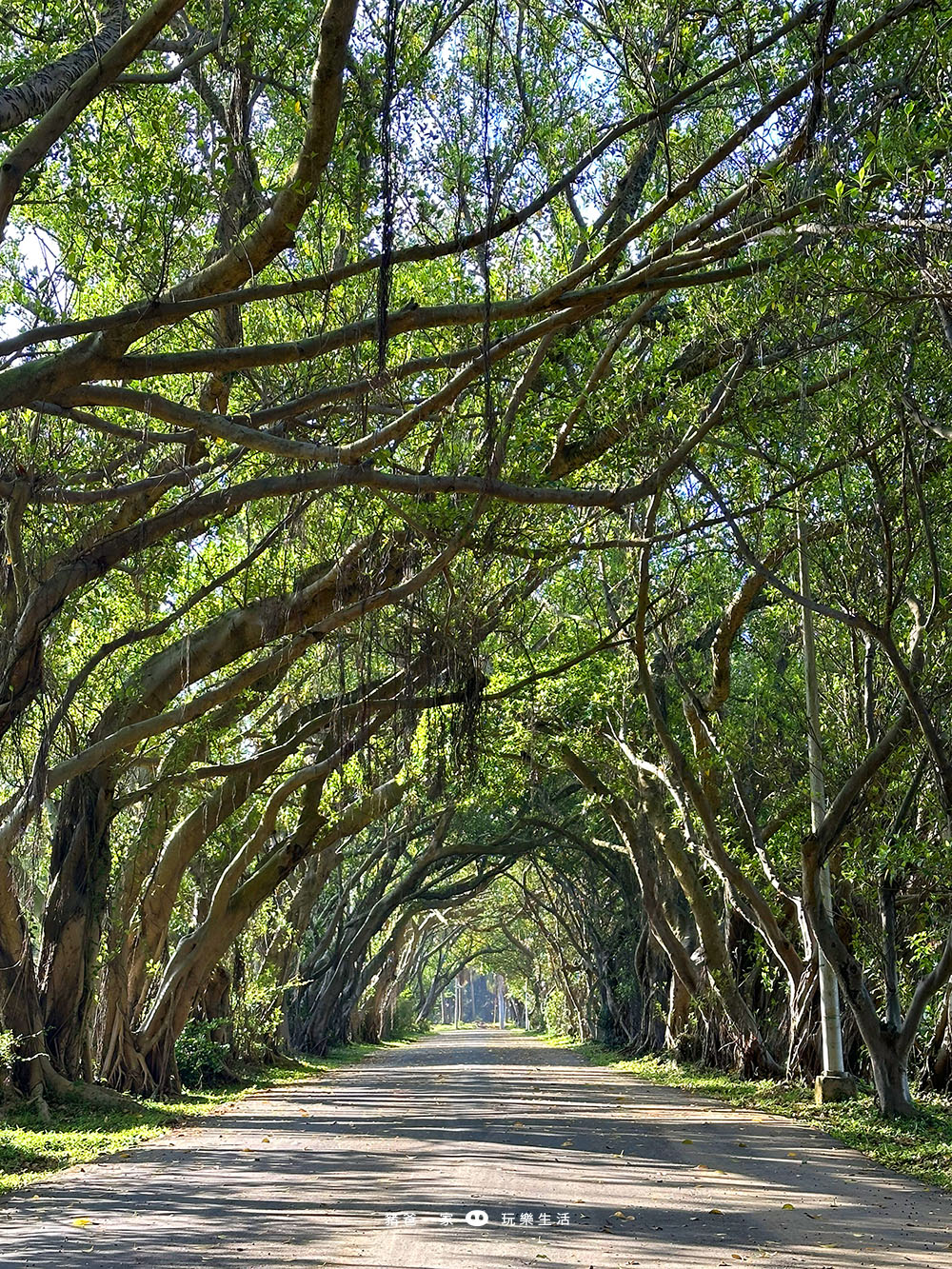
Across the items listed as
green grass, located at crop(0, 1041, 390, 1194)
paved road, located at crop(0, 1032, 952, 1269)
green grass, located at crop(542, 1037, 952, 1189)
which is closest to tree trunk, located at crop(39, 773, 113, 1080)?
green grass, located at crop(0, 1041, 390, 1194)

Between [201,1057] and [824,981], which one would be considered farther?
[201,1057]

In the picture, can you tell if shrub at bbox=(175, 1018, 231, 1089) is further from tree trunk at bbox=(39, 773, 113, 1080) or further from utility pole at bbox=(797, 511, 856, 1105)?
utility pole at bbox=(797, 511, 856, 1105)

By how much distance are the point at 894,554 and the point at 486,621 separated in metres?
4.15

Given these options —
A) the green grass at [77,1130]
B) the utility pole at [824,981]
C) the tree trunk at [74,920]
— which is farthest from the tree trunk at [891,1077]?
the tree trunk at [74,920]

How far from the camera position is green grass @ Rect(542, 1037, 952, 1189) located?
977cm

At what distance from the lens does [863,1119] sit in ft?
40.0

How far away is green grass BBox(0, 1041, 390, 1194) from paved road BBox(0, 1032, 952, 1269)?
0.32 metres

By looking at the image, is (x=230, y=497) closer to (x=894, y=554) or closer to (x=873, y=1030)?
(x=894, y=554)

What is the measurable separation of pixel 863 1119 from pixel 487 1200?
595 centimetres

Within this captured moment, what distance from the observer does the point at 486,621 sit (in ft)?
36.8

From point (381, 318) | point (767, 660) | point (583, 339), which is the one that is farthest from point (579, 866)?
point (381, 318)

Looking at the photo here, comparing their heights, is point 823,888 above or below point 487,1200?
above

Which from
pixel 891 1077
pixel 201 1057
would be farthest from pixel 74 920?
pixel 891 1077

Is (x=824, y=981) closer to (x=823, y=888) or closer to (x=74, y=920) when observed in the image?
(x=823, y=888)
